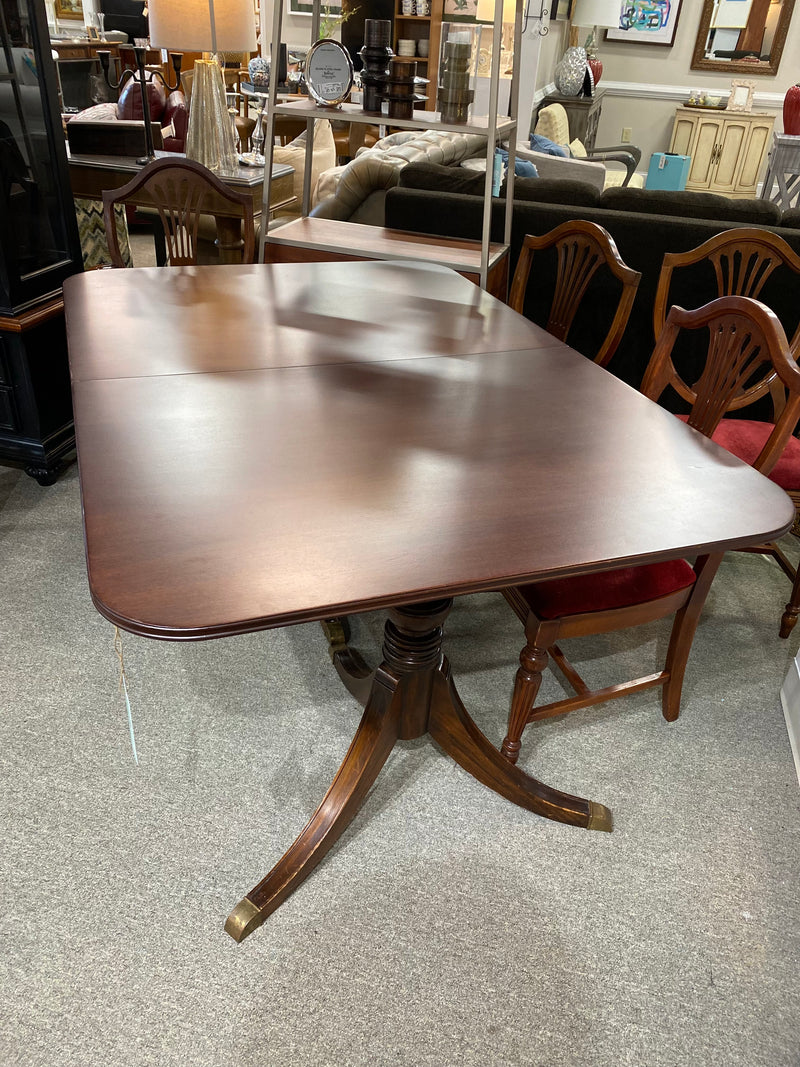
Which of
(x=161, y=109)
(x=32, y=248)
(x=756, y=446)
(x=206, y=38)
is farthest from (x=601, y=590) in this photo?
(x=161, y=109)

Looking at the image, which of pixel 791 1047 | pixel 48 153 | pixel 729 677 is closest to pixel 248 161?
pixel 48 153

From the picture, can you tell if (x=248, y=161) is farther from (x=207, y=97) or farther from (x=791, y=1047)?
(x=791, y=1047)

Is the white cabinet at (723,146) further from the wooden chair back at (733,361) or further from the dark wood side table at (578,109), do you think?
the wooden chair back at (733,361)

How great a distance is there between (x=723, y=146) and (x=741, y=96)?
383mm

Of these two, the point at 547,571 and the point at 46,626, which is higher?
the point at 547,571

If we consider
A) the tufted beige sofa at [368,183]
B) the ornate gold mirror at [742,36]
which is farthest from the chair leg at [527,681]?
the ornate gold mirror at [742,36]

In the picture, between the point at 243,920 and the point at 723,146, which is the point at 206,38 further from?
the point at 723,146

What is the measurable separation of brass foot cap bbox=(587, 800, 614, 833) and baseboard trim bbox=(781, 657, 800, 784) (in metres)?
0.49

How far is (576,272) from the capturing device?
232cm

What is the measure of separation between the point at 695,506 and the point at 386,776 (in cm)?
89

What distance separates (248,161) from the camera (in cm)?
308

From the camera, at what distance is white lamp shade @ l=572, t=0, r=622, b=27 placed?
5.05 m

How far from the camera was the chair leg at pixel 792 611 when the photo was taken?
2.08 m

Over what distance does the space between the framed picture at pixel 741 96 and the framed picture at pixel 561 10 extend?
5.04 feet
